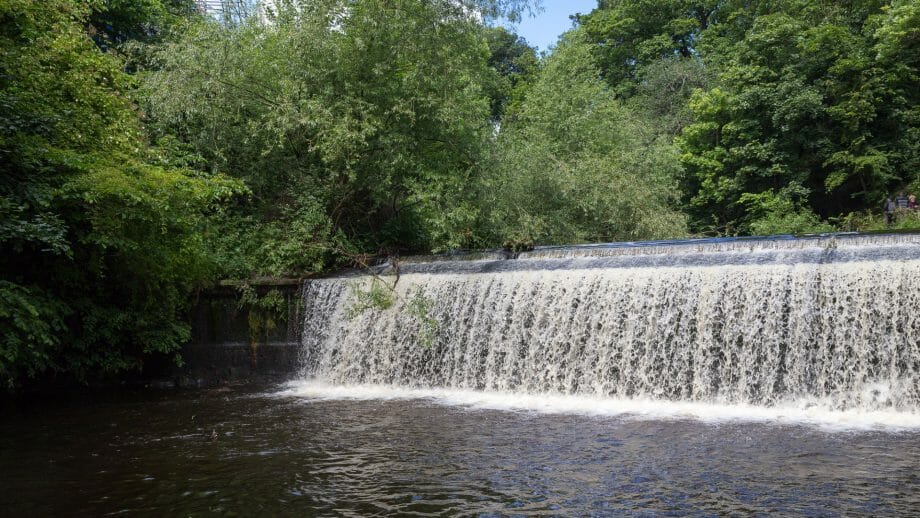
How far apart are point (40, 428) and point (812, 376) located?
29.4 feet

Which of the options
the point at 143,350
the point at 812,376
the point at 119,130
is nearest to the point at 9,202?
the point at 119,130

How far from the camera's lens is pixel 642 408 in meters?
8.54

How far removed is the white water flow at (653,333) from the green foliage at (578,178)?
8.91ft

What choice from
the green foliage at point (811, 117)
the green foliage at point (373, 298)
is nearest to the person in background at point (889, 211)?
the green foliage at point (811, 117)

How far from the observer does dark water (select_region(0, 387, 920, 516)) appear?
507 cm

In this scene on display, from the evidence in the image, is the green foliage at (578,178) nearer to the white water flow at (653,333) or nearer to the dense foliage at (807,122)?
A: the white water flow at (653,333)

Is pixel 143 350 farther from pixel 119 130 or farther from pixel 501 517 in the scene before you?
pixel 501 517

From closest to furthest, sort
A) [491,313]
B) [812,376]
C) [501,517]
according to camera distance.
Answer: [501,517], [812,376], [491,313]

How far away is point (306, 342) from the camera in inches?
489

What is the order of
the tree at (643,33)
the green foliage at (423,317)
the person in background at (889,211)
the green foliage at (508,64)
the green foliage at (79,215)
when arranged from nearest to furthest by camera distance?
the green foliage at (79,215) < the green foliage at (423,317) < the person in background at (889,211) < the tree at (643,33) < the green foliage at (508,64)

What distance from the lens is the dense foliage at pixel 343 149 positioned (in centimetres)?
908

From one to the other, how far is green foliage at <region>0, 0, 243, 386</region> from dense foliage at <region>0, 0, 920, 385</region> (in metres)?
0.04

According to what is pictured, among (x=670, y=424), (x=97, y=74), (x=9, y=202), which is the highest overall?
(x=97, y=74)

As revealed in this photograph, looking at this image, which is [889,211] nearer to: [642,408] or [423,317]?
[642,408]
